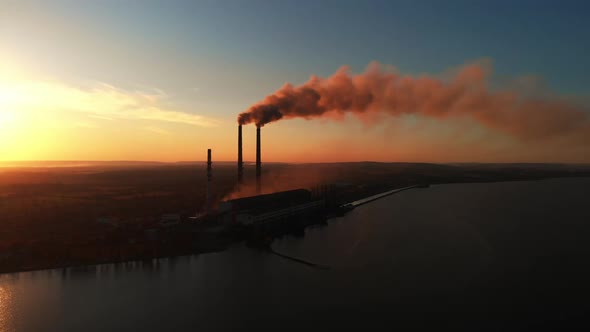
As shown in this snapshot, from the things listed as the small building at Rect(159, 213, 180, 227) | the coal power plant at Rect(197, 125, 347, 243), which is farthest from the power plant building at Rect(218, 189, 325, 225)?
the small building at Rect(159, 213, 180, 227)

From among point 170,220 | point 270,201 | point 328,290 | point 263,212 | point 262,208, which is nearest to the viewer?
point 328,290

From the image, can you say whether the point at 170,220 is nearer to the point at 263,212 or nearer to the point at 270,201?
the point at 263,212

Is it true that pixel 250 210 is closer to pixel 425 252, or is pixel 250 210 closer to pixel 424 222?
pixel 425 252

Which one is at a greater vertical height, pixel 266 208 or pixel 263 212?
pixel 266 208

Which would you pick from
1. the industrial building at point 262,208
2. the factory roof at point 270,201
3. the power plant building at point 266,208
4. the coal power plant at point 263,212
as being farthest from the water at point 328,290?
the factory roof at point 270,201

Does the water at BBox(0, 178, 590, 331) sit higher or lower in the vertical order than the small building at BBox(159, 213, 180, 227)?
lower

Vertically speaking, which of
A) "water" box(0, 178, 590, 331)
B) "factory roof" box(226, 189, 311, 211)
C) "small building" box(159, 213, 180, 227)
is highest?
"factory roof" box(226, 189, 311, 211)

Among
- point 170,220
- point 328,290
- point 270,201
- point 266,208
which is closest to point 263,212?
point 266,208

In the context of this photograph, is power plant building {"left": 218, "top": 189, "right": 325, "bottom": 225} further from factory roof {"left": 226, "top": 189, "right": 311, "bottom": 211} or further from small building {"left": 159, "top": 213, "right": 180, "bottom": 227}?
small building {"left": 159, "top": 213, "right": 180, "bottom": 227}

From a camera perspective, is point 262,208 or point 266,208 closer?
point 262,208
